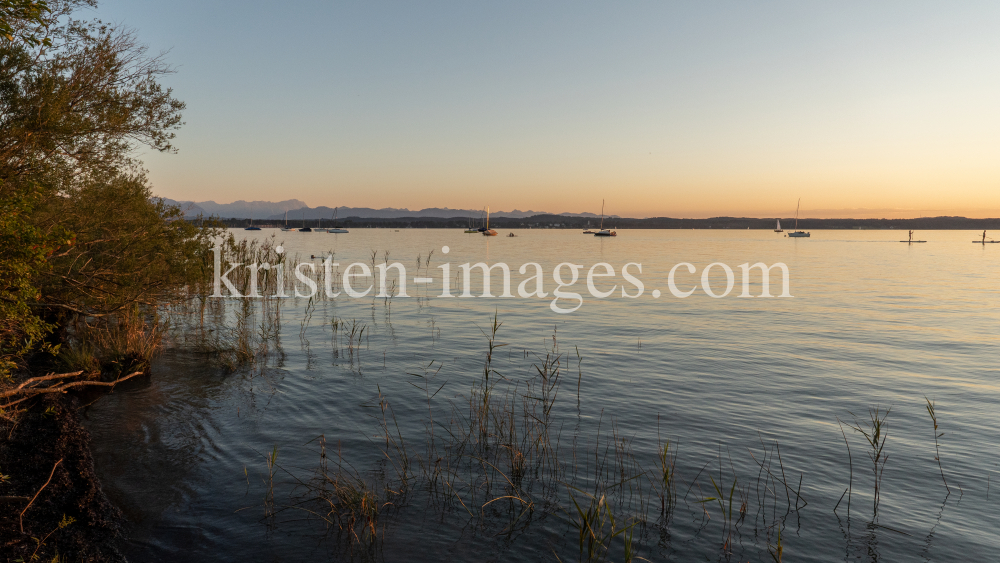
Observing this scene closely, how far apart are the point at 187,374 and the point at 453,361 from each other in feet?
23.1

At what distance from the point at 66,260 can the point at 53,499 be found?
6297mm

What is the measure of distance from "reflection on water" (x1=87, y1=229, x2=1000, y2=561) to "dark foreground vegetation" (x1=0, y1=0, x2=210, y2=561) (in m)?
0.72

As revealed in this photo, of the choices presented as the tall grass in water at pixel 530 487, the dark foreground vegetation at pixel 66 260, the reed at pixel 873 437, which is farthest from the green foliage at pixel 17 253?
the reed at pixel 873 437

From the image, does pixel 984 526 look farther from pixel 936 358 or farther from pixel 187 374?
pixel 187 374

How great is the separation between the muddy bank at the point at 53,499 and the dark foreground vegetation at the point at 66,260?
0.07ft

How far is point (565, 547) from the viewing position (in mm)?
6801

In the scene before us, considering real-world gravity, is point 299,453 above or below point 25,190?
below

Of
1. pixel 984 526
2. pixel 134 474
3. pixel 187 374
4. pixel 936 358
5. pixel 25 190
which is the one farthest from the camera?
pixel 936 358

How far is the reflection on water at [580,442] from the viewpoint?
6.96 m

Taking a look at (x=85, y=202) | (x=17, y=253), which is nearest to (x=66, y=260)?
(x=85, y=202)

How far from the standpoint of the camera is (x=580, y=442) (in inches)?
395

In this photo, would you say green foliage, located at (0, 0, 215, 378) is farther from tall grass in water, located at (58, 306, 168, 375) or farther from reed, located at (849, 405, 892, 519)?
reed, located at (849, 405, 892, 519)

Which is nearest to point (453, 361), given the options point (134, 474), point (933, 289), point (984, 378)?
point (134, 474)

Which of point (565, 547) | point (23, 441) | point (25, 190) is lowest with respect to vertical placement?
point (565, 547)
